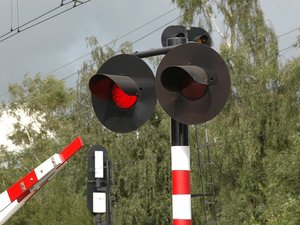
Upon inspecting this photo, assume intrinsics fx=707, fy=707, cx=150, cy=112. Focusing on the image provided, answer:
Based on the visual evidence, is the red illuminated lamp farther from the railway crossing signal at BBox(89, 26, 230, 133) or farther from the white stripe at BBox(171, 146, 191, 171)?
the white stripe at BBox(171, 146, 191, 171)

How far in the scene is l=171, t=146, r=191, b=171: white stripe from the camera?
386cm

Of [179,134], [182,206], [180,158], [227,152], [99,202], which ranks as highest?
[227,152]

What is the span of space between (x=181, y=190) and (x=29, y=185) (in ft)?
19.2

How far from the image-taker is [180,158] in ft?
12.7

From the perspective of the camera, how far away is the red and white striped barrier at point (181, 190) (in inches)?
149

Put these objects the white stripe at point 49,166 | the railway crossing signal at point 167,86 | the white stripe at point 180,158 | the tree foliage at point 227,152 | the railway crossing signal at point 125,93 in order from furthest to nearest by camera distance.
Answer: the tree foliage at point 227,152
the white stripe at point 49,166
the railway crossing signal at point 125,93
the white stripe at point 180,158
the railway crossing signal at point 167,86

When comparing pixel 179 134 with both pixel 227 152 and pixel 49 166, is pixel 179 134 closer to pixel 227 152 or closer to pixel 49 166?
pixel 49 166

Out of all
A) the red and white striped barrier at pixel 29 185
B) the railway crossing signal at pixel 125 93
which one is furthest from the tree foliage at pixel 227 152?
the railway crossing signal at pixel 125 93

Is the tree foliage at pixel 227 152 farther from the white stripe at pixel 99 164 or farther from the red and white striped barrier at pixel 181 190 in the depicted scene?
the red and white striped barrier at pixel 181 190

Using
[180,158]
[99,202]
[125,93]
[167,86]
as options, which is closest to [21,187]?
[99,202]

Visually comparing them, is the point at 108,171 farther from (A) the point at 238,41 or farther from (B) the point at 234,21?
(B) the point at 234,21

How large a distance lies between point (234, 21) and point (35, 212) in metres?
12.0

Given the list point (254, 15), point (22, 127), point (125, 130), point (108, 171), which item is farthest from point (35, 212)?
point (22, 127)

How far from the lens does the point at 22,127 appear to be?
46250 millimetres
